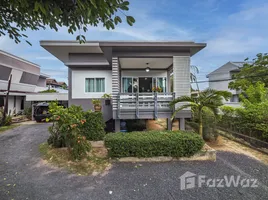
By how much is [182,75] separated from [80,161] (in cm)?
586

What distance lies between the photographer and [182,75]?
709 centimetres

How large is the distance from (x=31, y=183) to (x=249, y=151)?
810 cm

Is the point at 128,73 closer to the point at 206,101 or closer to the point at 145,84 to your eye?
the point at 145,84

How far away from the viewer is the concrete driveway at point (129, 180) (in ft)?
10.7

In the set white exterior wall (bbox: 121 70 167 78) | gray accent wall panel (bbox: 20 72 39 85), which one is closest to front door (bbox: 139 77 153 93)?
white exterior wall (bbox: 121 70 167 78)

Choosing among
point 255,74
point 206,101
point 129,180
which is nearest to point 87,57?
point 206,101

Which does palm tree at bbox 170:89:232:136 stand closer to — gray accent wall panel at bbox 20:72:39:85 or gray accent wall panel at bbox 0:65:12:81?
gray accent wall panel at bbox 0:65:12:81

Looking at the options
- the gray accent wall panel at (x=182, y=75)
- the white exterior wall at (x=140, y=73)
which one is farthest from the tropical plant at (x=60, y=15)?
the white exterior wall at (x=140, y=73)

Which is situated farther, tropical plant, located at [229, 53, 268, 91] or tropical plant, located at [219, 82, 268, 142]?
tropical plant, located at [229, 53, 268, 91]

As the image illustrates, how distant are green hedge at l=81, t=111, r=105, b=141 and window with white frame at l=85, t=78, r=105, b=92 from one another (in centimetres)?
414

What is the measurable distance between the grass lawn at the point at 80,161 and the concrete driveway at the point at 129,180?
27 centimetres

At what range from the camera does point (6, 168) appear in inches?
181

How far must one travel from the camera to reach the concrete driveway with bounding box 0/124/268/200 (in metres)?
3.25

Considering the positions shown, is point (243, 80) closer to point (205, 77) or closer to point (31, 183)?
point (205, 77)
